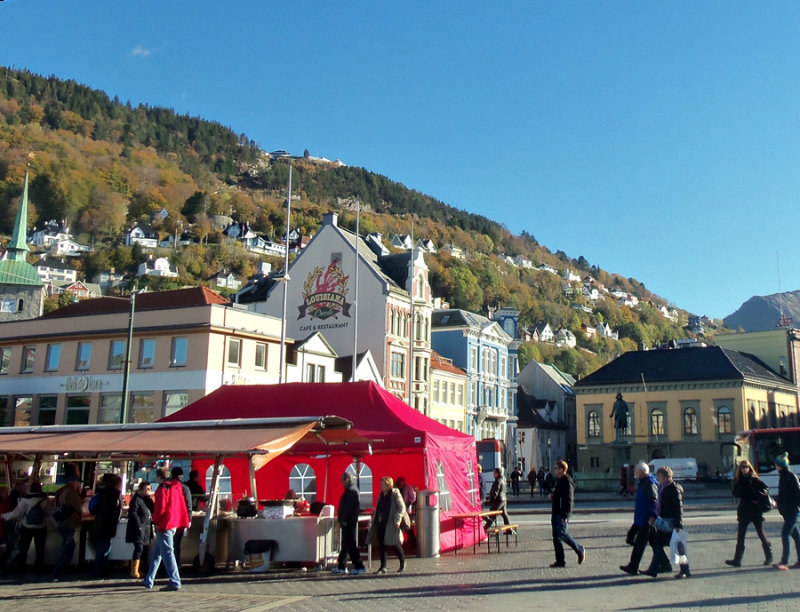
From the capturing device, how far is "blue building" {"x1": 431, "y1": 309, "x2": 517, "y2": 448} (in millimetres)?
74500

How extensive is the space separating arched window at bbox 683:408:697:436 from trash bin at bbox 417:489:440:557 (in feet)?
213

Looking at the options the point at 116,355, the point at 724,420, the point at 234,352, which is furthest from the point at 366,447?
the point at 724,420

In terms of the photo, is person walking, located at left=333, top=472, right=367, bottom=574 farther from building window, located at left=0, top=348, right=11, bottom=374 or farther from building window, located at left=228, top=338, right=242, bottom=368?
building window, located at left=0, top=348, right=11, bottom=374

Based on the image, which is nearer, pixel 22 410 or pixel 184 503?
pixel 184 503

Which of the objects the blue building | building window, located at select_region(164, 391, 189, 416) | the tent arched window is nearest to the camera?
the tent arched window

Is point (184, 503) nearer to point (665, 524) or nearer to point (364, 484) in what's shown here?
point (665, 524)

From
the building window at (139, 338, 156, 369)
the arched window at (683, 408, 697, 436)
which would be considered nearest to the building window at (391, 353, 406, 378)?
the building window at (139, 338, 156, 369)

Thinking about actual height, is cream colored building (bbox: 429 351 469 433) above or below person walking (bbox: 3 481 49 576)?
above

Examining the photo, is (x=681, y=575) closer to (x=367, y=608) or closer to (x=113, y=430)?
(x=367, y=608)

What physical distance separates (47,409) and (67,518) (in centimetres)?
3229

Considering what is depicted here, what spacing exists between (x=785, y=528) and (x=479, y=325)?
61883 millimetres

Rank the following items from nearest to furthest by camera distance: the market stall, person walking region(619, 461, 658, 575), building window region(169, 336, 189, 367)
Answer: person walking region(619, 461, 658, 575), the market stall, building window region(169, 336, 189, 367)

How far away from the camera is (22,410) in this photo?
1854 inches

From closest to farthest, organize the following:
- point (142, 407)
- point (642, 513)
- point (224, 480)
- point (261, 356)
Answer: point (642, 513)
point (224, 480)
point (142, 407)
point (261, 356)
